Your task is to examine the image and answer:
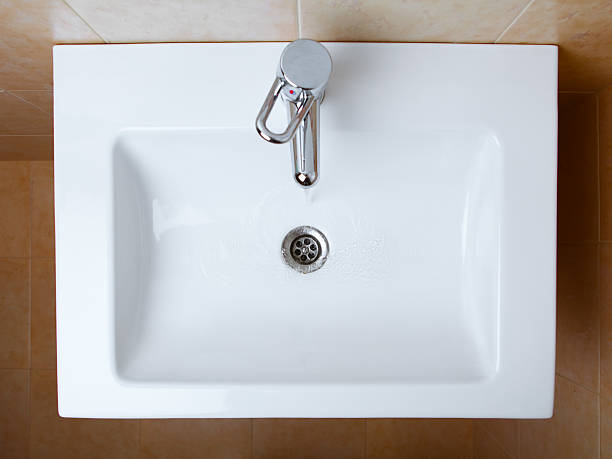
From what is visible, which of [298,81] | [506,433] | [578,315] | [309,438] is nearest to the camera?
[298,81]

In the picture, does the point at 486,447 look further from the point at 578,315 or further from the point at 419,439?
the point at 578,315

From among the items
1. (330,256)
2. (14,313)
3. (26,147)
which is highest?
(26,147)

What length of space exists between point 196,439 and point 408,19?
1.24 m

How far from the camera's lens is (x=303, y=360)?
23.2 inches

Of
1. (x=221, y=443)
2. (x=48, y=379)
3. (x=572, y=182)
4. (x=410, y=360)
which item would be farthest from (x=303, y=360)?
(x=48, y=379)

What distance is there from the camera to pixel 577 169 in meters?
0.86

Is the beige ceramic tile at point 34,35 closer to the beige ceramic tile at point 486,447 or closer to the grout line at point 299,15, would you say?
the grout line at point 299,15

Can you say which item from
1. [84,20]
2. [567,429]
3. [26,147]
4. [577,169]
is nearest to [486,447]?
[567,429]

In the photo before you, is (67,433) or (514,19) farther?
(67,433)

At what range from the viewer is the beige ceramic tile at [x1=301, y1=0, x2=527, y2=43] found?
497mm

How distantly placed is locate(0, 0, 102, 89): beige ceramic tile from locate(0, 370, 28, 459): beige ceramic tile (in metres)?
0.98

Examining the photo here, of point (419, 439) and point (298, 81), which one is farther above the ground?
point (298, 81)

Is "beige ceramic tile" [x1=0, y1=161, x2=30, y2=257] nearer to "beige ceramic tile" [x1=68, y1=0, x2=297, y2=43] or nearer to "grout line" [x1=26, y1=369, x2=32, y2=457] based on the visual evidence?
"grout line" [x1=26, y1=369, x2=32, y2=457]

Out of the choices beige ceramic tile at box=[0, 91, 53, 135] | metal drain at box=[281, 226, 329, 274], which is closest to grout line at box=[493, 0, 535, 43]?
metal drain at box=[281, 226, 329, 274]
